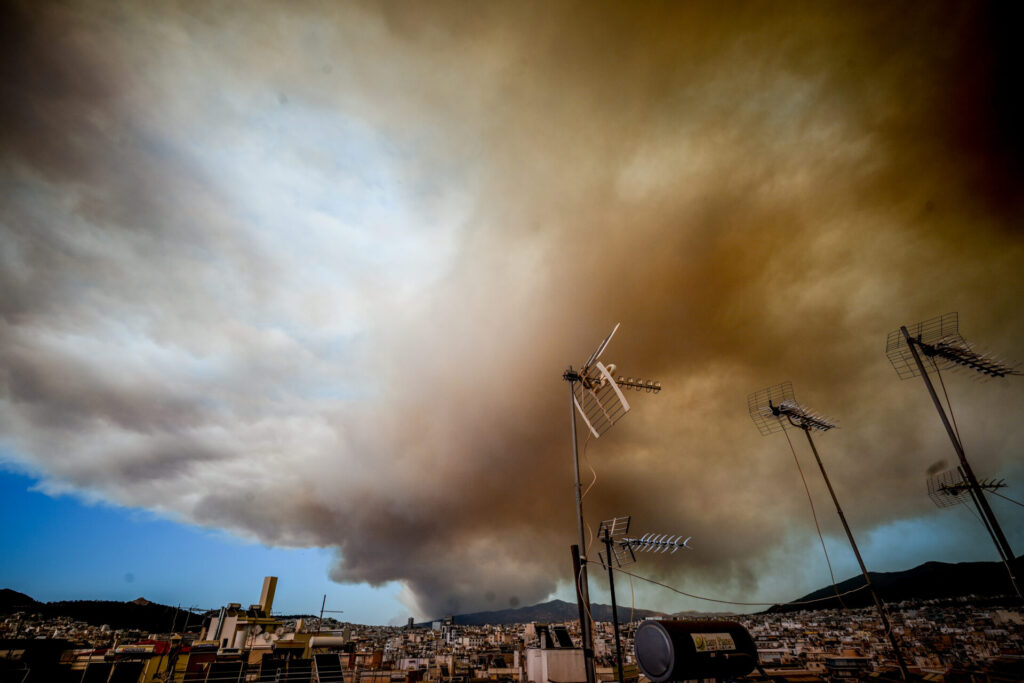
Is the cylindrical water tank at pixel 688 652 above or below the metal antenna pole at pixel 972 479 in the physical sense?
below

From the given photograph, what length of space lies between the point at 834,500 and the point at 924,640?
141 feet

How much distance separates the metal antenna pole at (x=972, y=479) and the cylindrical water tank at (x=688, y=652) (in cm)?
710

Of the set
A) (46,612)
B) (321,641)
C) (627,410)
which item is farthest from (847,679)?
(46,612)

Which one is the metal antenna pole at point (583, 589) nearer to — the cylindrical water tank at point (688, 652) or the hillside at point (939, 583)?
the cylindrical water tank at point (688, 652)

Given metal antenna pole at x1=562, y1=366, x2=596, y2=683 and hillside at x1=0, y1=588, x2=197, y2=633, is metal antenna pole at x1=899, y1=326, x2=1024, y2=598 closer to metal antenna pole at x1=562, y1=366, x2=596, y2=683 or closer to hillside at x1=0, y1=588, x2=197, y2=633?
metal antenna pole at x1=562, y1=366, x2=596, y2=683

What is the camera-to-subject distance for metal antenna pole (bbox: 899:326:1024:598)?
8664mm

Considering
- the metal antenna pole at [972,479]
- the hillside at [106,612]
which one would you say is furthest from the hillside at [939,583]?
the hillside at [106,612]

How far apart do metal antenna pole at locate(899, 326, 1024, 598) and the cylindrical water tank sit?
710cm

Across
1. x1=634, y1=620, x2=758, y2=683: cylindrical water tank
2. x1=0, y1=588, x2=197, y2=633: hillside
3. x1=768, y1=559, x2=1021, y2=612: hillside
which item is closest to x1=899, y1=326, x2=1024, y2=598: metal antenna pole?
x1=634, y1=620, x2=758, y2=683: cylindrical water tank

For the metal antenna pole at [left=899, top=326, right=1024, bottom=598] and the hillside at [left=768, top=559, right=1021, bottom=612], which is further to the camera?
the hillside at [left=768, top=559, right=1021, bottom=612]

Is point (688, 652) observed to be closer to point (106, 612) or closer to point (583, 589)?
point (583, 589)

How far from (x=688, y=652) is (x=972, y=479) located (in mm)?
9193

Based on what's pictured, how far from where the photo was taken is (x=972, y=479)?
9289 millimetres

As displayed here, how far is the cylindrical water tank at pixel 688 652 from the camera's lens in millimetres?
6055
